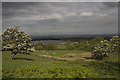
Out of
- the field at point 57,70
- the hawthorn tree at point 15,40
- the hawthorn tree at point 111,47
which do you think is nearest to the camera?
the hawthorn tree at point 111,47

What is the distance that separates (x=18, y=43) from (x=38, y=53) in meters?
8.54

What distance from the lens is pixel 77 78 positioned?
7324 millimetres

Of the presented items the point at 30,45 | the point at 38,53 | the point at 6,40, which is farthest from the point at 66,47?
the point at 6,40

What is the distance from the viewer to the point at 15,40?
13.8m

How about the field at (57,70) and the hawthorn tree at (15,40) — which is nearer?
the field at (57,70)

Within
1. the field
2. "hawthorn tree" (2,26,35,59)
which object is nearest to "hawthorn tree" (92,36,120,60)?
the field

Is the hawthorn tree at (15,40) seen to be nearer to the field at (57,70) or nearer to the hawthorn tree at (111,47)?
the field at (57,70)

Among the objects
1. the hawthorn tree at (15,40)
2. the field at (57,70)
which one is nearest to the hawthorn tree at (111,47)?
the field at (57,70)

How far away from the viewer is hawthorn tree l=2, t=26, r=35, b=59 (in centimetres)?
1241

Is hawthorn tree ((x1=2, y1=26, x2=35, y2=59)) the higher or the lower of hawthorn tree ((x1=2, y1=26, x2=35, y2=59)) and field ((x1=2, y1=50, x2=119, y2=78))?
the higher

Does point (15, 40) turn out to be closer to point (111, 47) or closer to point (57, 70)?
point (57, 70)

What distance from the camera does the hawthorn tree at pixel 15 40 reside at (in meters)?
12.4

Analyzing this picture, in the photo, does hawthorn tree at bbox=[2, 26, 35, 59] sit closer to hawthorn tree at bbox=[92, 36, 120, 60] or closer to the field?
the field

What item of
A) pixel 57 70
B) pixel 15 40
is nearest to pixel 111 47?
pixel 57 70
